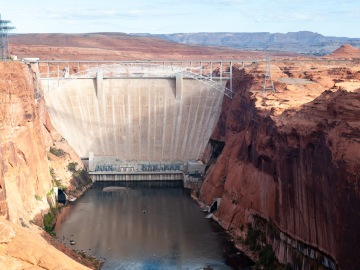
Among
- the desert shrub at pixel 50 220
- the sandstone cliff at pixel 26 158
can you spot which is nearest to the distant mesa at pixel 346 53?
the sandstone cliff at pixel 26 158

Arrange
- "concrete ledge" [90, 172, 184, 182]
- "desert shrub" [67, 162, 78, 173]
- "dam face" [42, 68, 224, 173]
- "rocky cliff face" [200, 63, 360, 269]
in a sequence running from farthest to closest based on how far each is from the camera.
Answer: "dam face" [42, 68, 224, 173]
"concrete ledge" [90, 172, 184, 182]
"desert shrub" [67, 162, 78, 173]
"rocky cliff face" [200, 63, 360, 269]

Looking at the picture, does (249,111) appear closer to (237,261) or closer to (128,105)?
(237,261)

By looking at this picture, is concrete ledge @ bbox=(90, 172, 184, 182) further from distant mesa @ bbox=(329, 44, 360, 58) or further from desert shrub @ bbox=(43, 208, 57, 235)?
distant mesa @ bbox=(329, 44, 360, 58)

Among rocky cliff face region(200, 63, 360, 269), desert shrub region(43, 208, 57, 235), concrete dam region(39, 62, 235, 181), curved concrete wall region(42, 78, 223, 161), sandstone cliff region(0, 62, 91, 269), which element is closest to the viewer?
rocky cliff face region(200, 63, 360, 269)

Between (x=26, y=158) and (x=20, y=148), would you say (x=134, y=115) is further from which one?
(x=20, y=148)

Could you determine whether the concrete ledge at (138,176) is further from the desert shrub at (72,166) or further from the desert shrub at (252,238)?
the desert shrub at (252,238)

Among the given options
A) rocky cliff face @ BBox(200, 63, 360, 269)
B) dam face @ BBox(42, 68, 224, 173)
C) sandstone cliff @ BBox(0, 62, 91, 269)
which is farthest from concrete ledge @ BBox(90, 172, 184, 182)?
rocky cliff face @ BBox(200, 63, 360, 269)

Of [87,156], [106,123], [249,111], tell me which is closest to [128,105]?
[106,123]

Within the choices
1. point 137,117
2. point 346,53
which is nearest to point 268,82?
point 137,117
